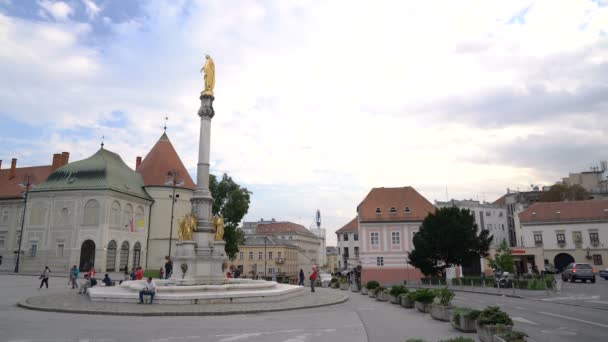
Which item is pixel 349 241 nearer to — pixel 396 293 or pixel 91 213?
pixel 91 213

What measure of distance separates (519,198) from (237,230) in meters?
50.5

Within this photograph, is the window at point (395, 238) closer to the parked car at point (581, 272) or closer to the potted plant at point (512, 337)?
the parked car at point (581, 272)

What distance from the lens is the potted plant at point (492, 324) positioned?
8.97 m

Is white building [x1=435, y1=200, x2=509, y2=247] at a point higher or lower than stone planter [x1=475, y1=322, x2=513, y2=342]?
higher

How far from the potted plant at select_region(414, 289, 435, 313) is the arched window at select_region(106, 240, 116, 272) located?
3920cm

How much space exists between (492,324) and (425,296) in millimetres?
6504

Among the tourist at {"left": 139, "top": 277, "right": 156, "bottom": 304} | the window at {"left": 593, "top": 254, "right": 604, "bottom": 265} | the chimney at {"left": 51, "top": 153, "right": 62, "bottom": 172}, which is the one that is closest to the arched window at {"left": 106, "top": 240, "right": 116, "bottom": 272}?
the chimney at {"left": 51, "top": 153, "right": 62, "bottom": 172}

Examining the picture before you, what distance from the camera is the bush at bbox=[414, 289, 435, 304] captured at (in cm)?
1552

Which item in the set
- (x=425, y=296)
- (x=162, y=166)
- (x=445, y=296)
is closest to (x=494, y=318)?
(x=445, y=296)

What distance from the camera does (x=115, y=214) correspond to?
4809cm

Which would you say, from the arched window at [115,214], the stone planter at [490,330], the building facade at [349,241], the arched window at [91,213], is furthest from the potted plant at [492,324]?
the building facade at [349,241]

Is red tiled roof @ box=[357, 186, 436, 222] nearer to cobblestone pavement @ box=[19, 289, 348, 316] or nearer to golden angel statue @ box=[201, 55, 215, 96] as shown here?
golden angel statue @ box=[201, 55, 215, 96]

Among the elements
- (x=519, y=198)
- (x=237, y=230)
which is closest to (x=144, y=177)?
(x=237, y=230)

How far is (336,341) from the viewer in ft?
33.4
